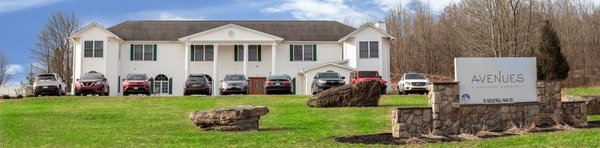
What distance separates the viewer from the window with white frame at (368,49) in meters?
48.2

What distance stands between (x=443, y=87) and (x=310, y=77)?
3230cm

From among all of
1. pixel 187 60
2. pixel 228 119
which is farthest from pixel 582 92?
pixel 228 119

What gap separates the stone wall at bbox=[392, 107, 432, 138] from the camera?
1405 centimetres

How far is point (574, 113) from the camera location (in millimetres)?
16781

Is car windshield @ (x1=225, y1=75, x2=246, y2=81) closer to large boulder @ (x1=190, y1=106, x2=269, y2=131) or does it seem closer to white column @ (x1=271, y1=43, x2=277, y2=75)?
white column @ (x1=271, y1=43, x2=277, y2=75)

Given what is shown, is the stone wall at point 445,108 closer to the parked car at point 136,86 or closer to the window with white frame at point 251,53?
the parked car at point 136,86

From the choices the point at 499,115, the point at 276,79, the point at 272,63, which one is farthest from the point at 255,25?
the point at 499,115

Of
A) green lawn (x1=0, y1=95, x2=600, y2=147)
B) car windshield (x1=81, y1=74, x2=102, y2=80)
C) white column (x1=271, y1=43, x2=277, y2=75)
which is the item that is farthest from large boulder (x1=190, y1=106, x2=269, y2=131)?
white column (x1=271, y1=43, x2=277, y2=75)

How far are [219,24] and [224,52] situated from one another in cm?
474

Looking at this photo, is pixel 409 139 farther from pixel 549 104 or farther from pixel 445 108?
pixel 549 104

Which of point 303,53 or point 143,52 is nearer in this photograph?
point 143,52

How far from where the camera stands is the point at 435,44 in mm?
74250

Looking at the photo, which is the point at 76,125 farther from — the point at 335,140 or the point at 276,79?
the point at 276,79

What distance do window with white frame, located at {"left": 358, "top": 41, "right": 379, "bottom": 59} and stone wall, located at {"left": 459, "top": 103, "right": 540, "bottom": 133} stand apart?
32226 mm
